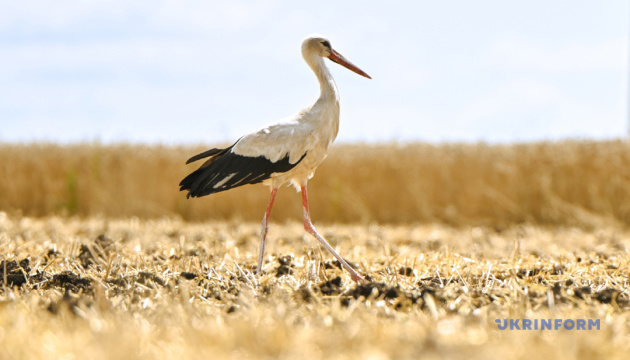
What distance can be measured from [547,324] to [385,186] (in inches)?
324

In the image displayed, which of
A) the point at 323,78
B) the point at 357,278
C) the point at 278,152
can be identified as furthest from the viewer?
the point at 323,78

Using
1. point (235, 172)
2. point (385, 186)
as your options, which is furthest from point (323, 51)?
point (385, 186)

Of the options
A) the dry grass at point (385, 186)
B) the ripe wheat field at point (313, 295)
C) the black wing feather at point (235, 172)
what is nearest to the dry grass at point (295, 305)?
the ripe wheat field at point (313, 295)

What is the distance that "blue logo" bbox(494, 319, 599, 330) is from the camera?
2234 millimetres

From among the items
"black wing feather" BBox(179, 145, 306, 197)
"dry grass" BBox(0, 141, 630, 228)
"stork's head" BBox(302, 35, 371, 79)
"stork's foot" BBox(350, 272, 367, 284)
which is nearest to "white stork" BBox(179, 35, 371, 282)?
"black wing feather" BBox(179, 145, 306, 197)

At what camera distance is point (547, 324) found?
→ 2.29m

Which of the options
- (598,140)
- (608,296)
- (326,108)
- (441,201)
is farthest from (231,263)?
(598,140)

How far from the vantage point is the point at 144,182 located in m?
11.0

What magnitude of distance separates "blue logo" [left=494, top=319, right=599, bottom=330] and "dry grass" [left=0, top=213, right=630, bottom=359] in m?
0.04

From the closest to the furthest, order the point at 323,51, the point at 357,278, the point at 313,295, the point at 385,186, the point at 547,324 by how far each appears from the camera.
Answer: the point at 547,324
the point at 313,295
the point at 357,278
the point at 323,51
the point at 385,186

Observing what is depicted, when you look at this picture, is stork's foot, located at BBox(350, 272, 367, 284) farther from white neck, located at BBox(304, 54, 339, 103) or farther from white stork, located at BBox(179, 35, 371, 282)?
white neck, located at BBox(304, 54, 339, 103)

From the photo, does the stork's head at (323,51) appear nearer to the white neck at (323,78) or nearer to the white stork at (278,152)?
the white neck at (323,78)

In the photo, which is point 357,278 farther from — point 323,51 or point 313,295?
point 323,51

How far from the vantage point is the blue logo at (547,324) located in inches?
88.0
